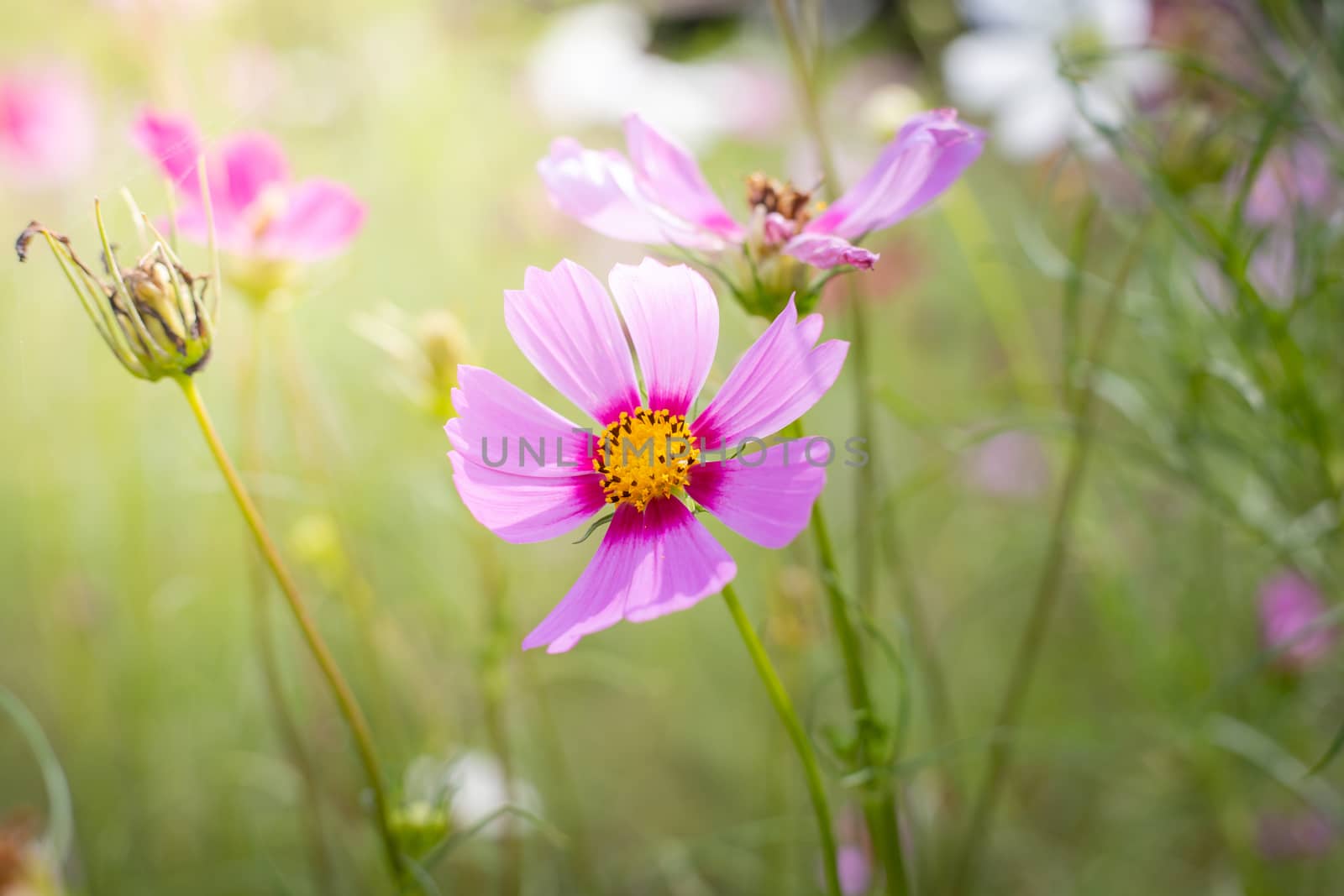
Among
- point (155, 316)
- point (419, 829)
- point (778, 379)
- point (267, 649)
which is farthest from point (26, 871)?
point (778, 379)

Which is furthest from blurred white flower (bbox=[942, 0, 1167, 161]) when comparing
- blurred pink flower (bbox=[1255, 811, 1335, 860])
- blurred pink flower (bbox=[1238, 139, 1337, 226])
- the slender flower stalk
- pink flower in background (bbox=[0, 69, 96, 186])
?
pink flower in background (bbox=[0, 69, 96, 186])

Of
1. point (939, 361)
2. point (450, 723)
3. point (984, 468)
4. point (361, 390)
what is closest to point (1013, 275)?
point (939, 361)

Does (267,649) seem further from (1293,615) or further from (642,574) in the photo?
(1293,615)

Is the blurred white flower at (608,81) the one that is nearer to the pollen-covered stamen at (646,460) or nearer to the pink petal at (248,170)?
the pink petal at (248,170)

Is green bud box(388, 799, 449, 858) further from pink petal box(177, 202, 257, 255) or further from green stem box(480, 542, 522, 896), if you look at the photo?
pink petal box(177, 202, 257, 255)

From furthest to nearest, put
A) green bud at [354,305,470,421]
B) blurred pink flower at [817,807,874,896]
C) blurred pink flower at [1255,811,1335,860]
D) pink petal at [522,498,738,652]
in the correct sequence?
blurred pink flower at [1255,811,1335,860]
blurred pink flower at [817,807,874,896]
green bud at [354,305,470,421]
pink petal at [522,498,738,652]

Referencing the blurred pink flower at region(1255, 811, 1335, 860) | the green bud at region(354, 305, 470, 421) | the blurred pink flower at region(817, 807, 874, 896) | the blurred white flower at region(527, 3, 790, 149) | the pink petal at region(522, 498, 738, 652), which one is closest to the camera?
the pink petal at region(522, 498, 738, 652)

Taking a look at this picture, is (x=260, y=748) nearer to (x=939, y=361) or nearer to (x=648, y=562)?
(x=648, y=562)

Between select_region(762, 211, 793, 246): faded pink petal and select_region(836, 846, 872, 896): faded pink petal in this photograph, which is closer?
select_region(762, 211, 793, 246): faded pink petal
